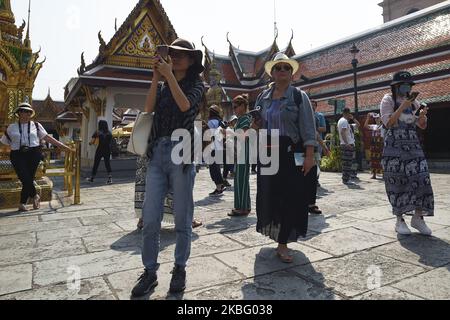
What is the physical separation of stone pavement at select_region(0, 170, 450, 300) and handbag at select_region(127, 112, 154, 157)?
1.02 meters

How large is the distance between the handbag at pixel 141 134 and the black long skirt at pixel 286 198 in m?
1.19

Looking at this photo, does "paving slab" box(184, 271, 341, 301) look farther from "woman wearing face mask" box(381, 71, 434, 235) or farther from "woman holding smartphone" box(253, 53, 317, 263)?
"woman wearing face mask" box(381, 71, 434, 235)

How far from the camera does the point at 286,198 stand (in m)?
2.99

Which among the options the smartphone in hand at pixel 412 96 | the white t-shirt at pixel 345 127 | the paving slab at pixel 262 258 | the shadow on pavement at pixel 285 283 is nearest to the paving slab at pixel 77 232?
the paving slab at pixel 262 258

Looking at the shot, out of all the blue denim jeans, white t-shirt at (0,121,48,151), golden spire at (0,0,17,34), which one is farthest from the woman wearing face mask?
golden spire at (0,0,17,34)

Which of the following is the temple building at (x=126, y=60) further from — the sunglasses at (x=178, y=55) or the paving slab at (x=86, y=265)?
the sunglasses at (x=178, y=55)

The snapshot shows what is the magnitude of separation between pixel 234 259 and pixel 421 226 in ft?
7.40

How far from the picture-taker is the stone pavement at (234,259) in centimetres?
233

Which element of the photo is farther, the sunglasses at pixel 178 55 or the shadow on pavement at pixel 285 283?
the sunglasses at pixel 178 55

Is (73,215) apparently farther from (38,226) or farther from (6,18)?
(6,18)

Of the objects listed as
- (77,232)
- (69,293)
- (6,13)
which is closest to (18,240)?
(77,232)
